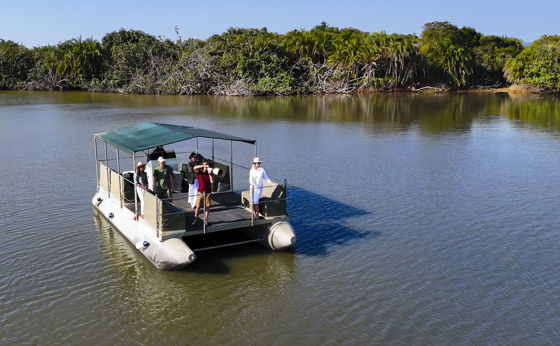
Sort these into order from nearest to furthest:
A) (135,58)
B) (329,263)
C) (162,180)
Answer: (329,263) → (162,180) → (135,58)

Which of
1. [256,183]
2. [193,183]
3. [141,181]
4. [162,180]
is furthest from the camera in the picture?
[141,181]

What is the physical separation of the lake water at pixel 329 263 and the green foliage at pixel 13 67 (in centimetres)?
5678

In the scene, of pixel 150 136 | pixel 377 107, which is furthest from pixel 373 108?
pixel 150 136

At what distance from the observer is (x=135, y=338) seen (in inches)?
424

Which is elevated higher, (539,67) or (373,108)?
(539,67)

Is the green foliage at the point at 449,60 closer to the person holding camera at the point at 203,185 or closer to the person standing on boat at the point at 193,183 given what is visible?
the person standing on boat at the point at 193,183

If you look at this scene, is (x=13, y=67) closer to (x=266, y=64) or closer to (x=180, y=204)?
(x=266, y=64)

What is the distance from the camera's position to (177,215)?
44.5ft

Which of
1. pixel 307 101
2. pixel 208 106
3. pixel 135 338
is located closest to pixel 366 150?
pixel 135 338

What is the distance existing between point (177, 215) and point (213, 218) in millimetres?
1422

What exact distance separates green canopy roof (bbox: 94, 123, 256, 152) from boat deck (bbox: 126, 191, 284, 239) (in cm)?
161

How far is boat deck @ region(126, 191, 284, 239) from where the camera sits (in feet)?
44.7

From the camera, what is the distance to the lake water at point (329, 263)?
1120cm

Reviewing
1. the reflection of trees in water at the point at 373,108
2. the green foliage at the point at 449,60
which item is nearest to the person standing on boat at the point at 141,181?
the reflection of trees in water at the point at 373,108
